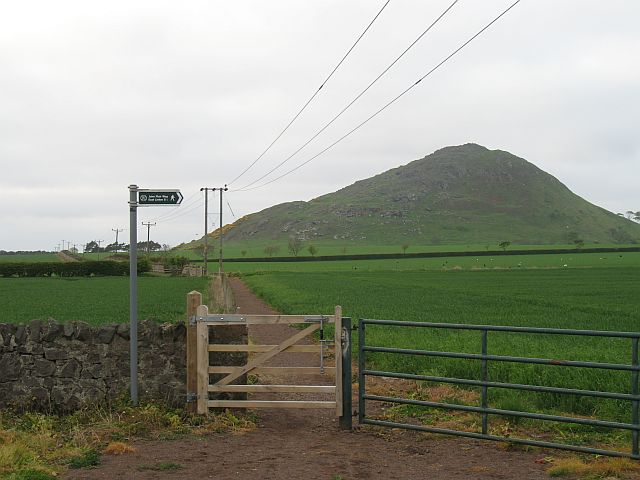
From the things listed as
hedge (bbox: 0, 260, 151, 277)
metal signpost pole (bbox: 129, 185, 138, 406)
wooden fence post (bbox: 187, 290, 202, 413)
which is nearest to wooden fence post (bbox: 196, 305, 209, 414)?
wooden fence post (bbox: 187, 290, 202, 413)

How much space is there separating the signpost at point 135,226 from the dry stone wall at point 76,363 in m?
0.23

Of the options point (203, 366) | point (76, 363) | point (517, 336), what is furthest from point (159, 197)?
point (517, 336)

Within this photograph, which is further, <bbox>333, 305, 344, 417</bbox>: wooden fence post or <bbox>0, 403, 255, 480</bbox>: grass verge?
<bbox>333, 305, 344, 417</bbox>: wooden fence post

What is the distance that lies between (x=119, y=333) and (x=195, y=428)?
1.96m

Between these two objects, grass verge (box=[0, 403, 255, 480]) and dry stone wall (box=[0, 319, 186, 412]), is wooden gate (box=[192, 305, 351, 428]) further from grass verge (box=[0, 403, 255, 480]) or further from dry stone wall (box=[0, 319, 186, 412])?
dry stone wall (box=[0, 319, 186, 412])

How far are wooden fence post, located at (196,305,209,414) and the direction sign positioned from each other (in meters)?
1.73

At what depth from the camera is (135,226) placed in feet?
33.9

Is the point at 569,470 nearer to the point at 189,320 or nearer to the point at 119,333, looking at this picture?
the point at 189,320

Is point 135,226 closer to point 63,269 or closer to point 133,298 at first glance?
point 133,298

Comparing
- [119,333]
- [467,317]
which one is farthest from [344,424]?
[467,317]

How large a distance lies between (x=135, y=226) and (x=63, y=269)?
267ft

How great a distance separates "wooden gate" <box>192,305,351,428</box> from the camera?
9359 mm

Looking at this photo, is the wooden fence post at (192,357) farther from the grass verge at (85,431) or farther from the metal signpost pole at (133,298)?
the metal signpost pole at (133,298)

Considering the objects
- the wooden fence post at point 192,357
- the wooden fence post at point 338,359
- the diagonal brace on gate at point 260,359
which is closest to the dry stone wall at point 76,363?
the wooden fence post at point 192,357
